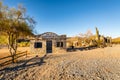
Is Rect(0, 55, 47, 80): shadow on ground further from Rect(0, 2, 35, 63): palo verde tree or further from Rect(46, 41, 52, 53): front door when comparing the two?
Rect(46, 41, 52, 53): front door

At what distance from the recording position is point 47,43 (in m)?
25.0

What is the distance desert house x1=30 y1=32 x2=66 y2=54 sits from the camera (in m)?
23.8

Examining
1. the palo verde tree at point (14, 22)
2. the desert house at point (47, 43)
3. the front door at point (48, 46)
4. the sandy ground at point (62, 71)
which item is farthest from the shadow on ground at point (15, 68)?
the front door at point (48, 46)

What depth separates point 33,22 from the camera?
16.8m

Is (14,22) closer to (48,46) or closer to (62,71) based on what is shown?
(62,71)

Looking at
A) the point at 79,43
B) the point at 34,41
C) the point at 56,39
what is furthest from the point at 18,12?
the point at 79,43

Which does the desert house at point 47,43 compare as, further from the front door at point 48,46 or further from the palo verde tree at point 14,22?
the palo verde tree at point 14,22

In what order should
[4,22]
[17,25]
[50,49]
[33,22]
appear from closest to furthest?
[4,22] → [17,25] → [33,22] → [50,49]

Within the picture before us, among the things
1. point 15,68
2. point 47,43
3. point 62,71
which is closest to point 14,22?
point 15,68

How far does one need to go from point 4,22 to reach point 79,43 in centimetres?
3496

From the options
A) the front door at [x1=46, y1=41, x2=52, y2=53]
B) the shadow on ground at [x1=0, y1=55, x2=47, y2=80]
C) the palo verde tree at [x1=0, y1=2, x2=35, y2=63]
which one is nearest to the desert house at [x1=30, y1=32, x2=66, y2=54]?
the front door at [x1=46, y1=41, x2=52, y2=53]

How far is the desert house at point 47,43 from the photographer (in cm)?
2380

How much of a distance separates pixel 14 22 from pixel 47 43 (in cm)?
1141

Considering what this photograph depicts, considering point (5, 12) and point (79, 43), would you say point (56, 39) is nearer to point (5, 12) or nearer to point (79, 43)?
point (5, 12)
